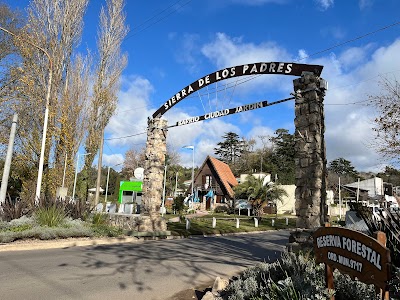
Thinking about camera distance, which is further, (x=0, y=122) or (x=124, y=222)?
(x=0, y=122)

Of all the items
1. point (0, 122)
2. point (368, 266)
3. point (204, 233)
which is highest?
point (0, 122)

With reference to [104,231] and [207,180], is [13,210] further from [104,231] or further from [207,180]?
[207,180]

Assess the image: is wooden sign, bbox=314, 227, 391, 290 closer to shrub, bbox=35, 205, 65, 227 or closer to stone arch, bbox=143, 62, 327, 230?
stone arch, bbox=143, 62, 327, 230

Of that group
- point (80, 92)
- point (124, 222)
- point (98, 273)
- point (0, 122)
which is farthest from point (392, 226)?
point (0, 122)

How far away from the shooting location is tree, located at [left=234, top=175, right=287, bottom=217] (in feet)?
117

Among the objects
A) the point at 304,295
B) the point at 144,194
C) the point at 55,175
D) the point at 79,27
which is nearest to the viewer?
the point at 304,295

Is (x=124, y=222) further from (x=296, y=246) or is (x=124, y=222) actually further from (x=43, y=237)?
(x=296, y=246)

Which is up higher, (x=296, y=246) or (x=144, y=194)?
(x=144, y=194)

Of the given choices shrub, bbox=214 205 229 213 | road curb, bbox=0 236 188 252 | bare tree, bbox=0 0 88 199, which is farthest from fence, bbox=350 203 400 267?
shrub, bbox=214 205 229 213

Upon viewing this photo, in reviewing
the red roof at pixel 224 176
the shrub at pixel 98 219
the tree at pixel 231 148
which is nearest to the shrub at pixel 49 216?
the shrub at pixel 98 219

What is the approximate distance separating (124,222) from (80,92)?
11.9 meters

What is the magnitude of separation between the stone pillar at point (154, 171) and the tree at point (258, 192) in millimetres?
20939

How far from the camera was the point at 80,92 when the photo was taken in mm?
23969

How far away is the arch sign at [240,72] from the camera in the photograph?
9938mm
